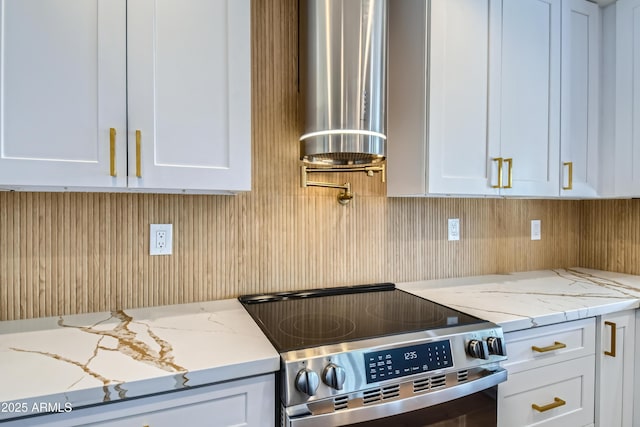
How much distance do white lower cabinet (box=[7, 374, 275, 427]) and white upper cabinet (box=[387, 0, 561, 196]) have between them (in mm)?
1021

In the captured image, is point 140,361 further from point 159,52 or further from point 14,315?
point 159,52

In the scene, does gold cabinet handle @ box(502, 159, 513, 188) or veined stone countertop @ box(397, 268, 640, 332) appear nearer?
veined stone countertop @ box(397, 268, 640, 332)

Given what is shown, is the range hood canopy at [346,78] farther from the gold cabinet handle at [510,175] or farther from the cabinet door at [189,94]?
the gold cabinet handle at [510,175]

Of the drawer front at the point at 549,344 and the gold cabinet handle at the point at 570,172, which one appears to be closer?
the drawer front at the point at 549,344

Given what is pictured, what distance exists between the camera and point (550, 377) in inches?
54.2

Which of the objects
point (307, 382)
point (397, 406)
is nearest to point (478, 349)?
point (397, 406)

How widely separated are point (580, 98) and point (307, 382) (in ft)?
6.43

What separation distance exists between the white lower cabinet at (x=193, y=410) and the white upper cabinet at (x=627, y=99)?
2034mm

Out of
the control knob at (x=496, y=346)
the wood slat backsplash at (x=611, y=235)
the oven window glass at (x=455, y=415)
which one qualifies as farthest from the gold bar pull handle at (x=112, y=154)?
the wood slat backsplash at (x=611, y=235)

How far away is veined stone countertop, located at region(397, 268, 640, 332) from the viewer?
1357 millimetres

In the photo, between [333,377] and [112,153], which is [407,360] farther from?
[112,153]

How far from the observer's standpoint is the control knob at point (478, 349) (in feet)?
3.78

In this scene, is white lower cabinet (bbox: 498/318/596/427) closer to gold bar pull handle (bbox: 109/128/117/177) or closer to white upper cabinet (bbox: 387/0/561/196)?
white upper cabinet (bbox: 387/0/561/196)

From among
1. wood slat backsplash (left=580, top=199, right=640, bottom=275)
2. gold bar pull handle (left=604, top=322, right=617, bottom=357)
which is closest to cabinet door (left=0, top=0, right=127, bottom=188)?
gold bar pull handle (left=604, top=322, right=617, bottom=357)
